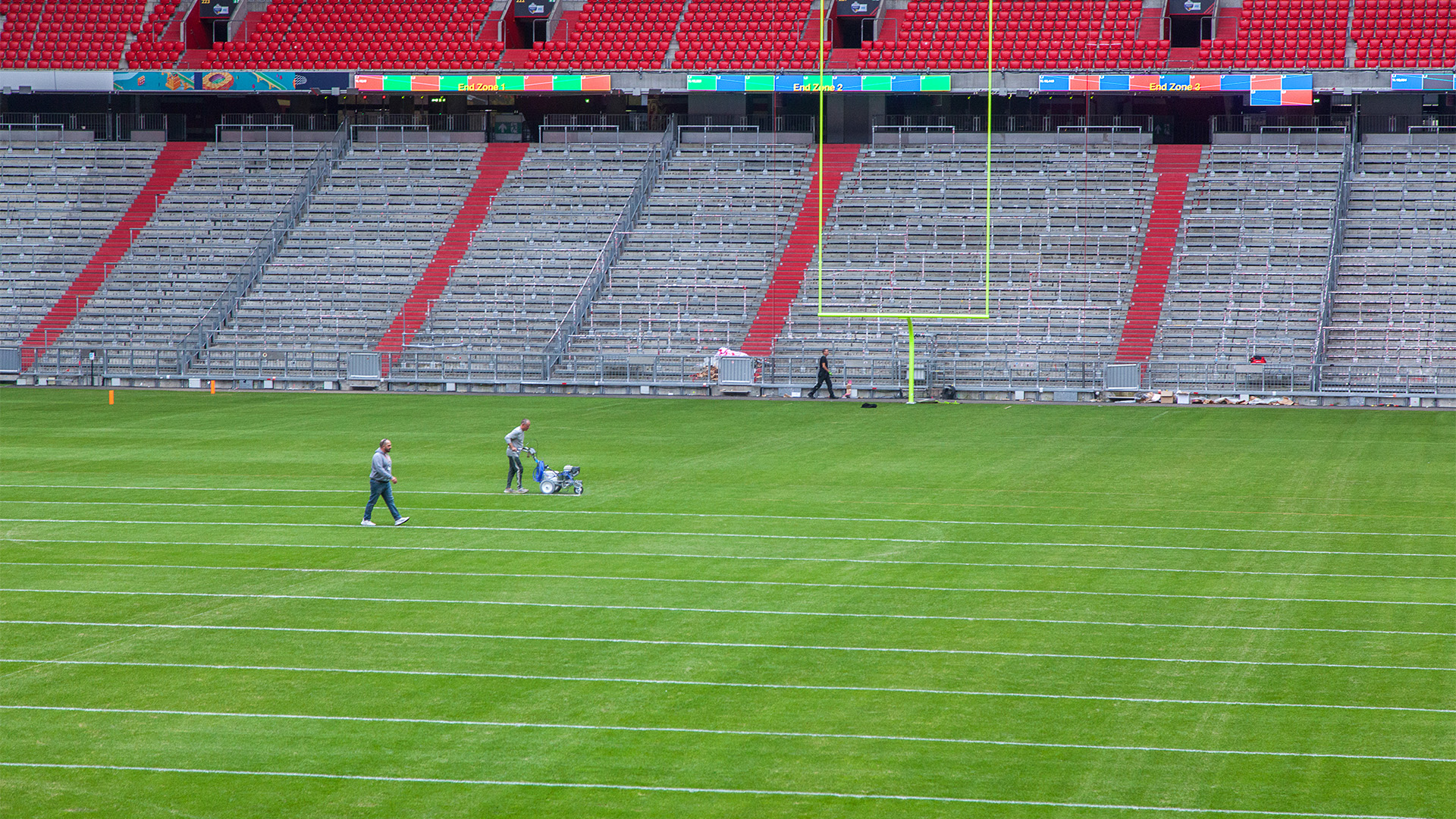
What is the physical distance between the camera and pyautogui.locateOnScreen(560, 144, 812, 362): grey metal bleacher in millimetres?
40531

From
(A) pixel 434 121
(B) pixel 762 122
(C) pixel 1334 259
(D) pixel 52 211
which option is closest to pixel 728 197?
(B) pixel 762 122

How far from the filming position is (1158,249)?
41.3m

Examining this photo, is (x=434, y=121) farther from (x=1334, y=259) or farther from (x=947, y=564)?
(x=947, y=564)

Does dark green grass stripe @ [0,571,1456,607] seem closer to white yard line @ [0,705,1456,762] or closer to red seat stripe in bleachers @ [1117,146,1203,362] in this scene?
white yard line @ [0,705,1456,762]

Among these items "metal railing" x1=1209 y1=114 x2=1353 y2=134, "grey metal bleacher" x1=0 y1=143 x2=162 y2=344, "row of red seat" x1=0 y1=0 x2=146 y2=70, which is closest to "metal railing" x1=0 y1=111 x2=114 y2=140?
"grey metal bleacher" x1=0 y1=143 x2=162 y2=344

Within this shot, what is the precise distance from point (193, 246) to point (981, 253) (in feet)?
73.4

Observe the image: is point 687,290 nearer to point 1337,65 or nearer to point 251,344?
point 251,344

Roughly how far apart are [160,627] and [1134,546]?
401 inches

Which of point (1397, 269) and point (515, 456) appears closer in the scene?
point (515, 456)

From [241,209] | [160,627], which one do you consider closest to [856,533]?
[160,627]

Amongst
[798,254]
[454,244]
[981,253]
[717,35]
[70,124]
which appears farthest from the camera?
[70,124]

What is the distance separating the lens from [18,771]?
10.0 metres

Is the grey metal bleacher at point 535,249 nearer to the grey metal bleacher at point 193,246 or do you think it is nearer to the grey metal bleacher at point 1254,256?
the grey metal bleacher at point 193,246

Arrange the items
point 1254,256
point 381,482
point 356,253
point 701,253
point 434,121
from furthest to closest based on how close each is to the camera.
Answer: point 434,121 < point 356,253 < point 701,253 < point 1254,256 < point 381,482
